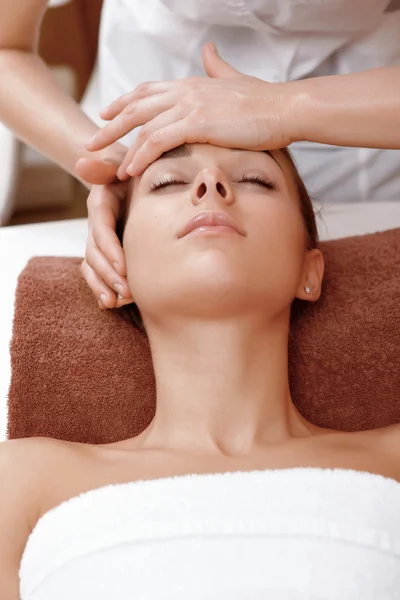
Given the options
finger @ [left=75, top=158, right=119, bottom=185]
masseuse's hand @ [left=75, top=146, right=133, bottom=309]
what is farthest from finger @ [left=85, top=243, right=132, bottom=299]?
finger @ [left=75, top=158, right=119, bottom=185]

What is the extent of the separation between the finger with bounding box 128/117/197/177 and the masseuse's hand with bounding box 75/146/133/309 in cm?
11

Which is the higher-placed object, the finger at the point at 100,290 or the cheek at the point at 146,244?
the cheek at the point at 146,244

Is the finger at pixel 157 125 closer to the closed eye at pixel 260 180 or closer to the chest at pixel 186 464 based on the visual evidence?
the closed eye at pixel 260 180

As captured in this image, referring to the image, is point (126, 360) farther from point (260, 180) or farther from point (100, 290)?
point (260, 180)

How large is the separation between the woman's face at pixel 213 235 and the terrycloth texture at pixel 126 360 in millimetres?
130

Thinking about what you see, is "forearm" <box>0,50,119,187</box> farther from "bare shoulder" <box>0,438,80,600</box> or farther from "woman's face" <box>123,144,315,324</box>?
"bare shoulder" <box>0,438,80,600</box>

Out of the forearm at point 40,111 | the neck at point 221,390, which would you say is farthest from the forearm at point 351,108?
the forearm at point 40,111

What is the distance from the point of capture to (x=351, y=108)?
44.5 inches

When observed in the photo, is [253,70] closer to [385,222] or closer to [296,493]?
[385,222]

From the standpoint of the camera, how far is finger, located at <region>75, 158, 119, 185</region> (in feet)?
4.00

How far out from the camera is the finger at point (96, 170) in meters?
1.22

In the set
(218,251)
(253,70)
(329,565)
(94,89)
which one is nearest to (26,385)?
(218,251)

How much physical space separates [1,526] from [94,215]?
0.52m

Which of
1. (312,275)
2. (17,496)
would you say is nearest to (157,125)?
(312,275)
